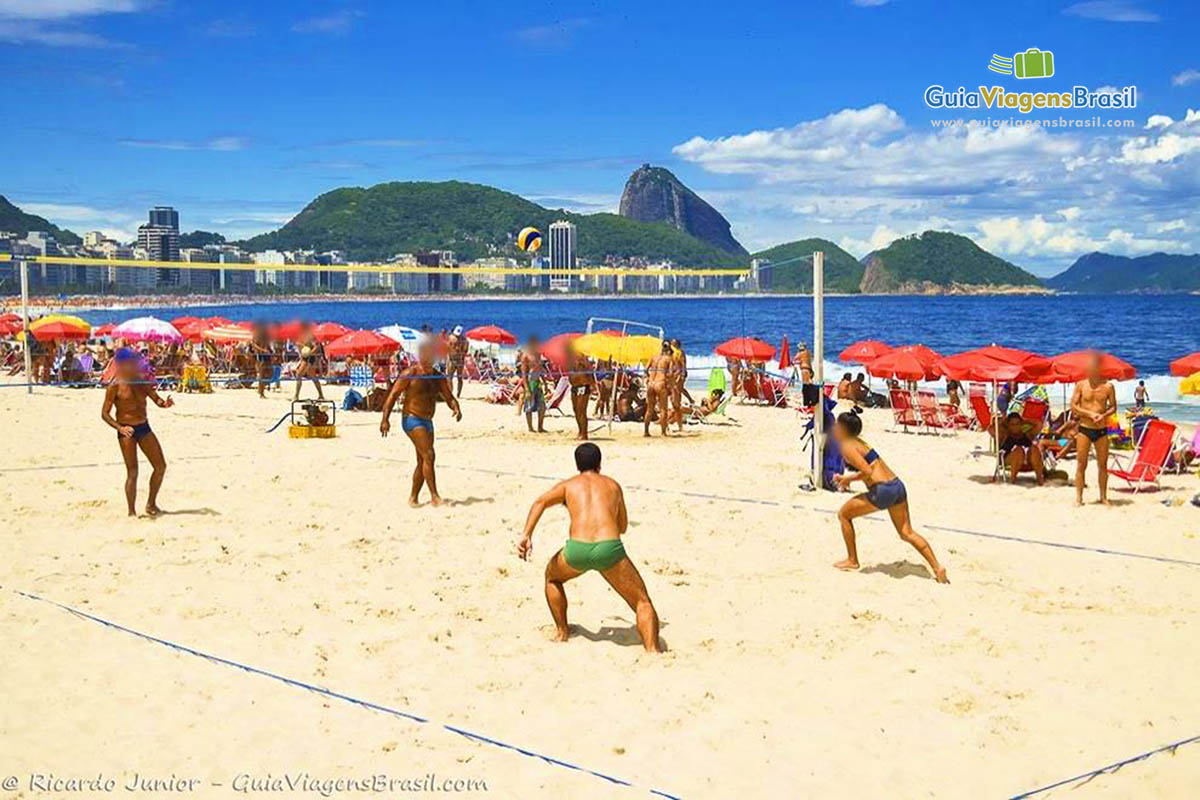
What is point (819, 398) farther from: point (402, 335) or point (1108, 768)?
point (402, 335)

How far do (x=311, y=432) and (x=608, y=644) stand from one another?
8341mm

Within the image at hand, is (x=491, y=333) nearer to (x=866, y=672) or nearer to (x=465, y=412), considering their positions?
(x=465, y=412)

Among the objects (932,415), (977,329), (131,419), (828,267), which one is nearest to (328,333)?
(932,415)

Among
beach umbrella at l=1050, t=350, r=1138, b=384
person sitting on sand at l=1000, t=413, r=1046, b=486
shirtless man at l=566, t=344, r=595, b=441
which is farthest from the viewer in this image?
shirtless man at l=566, t=344, r=595, b=441

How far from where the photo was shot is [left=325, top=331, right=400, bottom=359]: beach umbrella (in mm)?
17359

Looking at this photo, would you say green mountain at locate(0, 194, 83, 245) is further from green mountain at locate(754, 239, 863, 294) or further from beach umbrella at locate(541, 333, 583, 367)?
beach umbrella at locate(541, 333, 583, 367)

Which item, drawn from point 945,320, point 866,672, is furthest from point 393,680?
point 945,320

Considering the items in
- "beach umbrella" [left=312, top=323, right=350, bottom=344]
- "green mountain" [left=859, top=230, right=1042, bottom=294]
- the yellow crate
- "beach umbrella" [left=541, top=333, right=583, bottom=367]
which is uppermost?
"green mountain" [left=859, top=230, right=1042, bottom=294]

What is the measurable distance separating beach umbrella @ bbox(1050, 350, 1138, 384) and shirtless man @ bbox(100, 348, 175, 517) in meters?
8.21

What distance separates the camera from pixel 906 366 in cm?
1409

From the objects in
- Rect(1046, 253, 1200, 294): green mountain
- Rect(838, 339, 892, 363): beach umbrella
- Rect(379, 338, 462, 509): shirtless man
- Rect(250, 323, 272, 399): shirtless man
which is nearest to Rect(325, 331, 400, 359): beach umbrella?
Rect(250, 323, 272, 399): shirtless man

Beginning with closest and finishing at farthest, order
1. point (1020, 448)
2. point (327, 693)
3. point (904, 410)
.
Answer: point (327, 693), point (1020, 448), point (904, 410)

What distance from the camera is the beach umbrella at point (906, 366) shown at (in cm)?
1405

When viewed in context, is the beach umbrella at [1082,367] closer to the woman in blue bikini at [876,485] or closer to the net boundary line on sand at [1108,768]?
the woman in blue bikini at [876,485]
